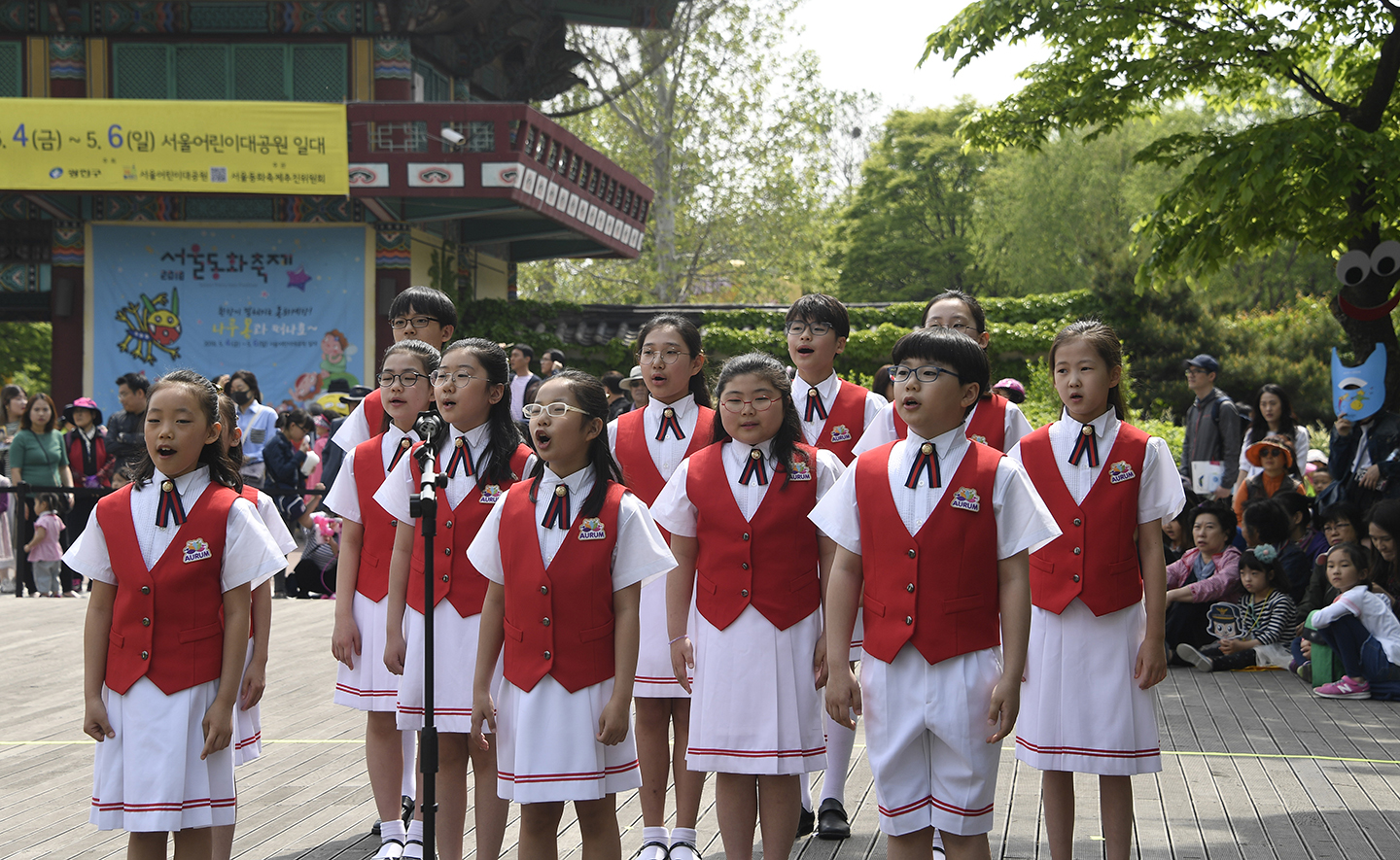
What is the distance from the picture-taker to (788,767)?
402cm

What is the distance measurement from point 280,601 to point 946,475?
9467 mm

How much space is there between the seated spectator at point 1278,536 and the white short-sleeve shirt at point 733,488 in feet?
19.3

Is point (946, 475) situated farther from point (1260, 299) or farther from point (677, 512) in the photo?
point (1260, 299)

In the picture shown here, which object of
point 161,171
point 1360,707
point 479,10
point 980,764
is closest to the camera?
point 980,764

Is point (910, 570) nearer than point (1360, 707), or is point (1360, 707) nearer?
point (910, 570)

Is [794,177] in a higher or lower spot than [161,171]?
higher

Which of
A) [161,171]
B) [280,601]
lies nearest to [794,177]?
[161,171]

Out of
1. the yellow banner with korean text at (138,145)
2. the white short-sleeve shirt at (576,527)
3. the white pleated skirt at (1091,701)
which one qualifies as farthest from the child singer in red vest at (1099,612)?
the yellow banner with korean text at (138,145)

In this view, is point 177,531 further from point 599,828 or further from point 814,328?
point 814,328

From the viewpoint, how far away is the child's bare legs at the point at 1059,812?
4.15 m

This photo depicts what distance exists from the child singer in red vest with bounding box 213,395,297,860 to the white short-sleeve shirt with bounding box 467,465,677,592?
640 mm

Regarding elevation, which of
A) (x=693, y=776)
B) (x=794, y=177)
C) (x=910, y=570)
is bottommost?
(x=693, y=776)

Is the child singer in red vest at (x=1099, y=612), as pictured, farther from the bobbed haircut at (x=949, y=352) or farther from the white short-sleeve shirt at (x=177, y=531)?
the white short-sleeve shirt at (x=177, y=531)

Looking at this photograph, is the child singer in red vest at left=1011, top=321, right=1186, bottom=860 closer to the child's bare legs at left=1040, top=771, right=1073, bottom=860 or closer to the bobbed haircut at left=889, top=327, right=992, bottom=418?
the child's bare legs at left=1040, top=771, right=1073, bottom=860
